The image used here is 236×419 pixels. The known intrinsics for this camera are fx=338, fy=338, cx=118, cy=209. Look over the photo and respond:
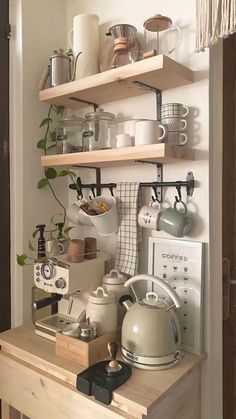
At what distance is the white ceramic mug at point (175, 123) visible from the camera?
122 centimetres

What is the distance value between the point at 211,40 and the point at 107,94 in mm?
480

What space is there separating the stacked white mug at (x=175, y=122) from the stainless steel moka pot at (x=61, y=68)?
0.47m

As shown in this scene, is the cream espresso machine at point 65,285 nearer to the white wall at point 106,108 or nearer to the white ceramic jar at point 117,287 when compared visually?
the white ceramic jar at point 117,287

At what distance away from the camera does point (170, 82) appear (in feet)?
4.06

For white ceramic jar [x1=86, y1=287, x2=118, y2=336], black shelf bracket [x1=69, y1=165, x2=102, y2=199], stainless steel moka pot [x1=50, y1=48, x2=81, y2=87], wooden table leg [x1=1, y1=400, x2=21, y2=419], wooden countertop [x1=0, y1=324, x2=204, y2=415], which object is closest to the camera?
wooden countertop [x1=0, y1=324, x2=204, y2=415]

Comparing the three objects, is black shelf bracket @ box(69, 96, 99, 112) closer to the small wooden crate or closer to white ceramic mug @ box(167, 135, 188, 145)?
white ceramic mug @ box(167, 135, 188, 145)

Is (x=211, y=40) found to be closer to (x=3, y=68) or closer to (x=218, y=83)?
(x=218, y=83)

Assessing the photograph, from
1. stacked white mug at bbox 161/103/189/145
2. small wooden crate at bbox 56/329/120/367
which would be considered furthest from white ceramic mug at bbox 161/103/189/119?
small wooden crate at bbox 56/329/120/367

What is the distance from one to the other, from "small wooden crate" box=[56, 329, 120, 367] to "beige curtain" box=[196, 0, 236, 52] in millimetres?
1025

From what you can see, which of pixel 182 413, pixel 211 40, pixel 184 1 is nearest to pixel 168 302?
pixel 182 413

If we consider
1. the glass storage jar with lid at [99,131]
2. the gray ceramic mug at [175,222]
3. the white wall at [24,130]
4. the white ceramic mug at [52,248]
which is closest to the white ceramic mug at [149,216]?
the gray ceramic mug at [175,222]

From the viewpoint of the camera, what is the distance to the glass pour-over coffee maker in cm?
128

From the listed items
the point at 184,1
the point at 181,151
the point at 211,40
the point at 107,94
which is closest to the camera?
the point at 211,40

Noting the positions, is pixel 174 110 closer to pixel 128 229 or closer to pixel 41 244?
pixel 128 229
